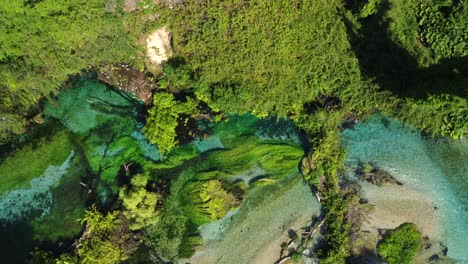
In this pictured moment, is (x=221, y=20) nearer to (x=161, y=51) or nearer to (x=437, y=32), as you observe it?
(x=161, y=51)

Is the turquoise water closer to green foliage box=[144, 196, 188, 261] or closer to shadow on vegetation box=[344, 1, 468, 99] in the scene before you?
shadow on vegetation box=[344, 1, 468, 99]

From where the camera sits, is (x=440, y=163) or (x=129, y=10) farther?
(x=440, y=163)

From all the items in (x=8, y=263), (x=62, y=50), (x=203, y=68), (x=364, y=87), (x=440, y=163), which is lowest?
(x=440, y=163)

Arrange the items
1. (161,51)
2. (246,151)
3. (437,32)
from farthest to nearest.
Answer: (246,151) < (161,51) < (437,32)

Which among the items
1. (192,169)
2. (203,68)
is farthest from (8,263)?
(203,68)

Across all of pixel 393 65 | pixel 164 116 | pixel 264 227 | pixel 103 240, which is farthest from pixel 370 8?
pixel 103 240

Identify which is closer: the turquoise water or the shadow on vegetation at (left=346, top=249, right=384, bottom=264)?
the turquoise water

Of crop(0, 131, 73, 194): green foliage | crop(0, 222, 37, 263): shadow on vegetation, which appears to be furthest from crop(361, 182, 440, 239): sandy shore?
crop(0, 222, 37, 263): shadow on vegetation
